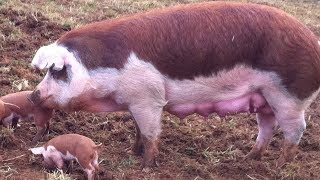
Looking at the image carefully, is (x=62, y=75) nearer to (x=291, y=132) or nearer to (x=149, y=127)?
(x=149, y=127)

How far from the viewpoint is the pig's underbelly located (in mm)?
5152

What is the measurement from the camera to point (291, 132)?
513cm

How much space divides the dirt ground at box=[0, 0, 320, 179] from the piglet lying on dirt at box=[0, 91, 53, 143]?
0.14m

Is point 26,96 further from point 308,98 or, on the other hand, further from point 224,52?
point 308,98

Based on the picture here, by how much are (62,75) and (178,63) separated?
977 millimetres

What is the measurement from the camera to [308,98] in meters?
5.04

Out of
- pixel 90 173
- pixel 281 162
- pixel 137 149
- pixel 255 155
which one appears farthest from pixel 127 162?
pixel 281 162

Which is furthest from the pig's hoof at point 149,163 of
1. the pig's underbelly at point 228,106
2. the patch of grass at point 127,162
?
the pig's underbelly at point 228,106

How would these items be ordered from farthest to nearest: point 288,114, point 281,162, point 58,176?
point 281,162, point 288,114, point 58,176

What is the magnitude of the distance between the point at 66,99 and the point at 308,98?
2.09 m

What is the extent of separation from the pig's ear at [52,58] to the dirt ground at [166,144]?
788 mm

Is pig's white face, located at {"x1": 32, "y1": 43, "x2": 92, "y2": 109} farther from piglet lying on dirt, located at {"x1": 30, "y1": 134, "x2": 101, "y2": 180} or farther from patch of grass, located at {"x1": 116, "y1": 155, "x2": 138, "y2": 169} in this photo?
patch of grass, located at {"x1": 116, "y1": 155, "x2": 138, "y2": 169}

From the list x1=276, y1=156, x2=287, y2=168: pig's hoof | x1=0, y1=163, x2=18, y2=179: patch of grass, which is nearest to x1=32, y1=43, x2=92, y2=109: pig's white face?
x1=0, y1=163, x2=18, y2=179: patch of grass

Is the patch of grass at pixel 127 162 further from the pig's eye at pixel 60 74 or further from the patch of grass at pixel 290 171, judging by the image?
the patch of grass at pixel 290 171
